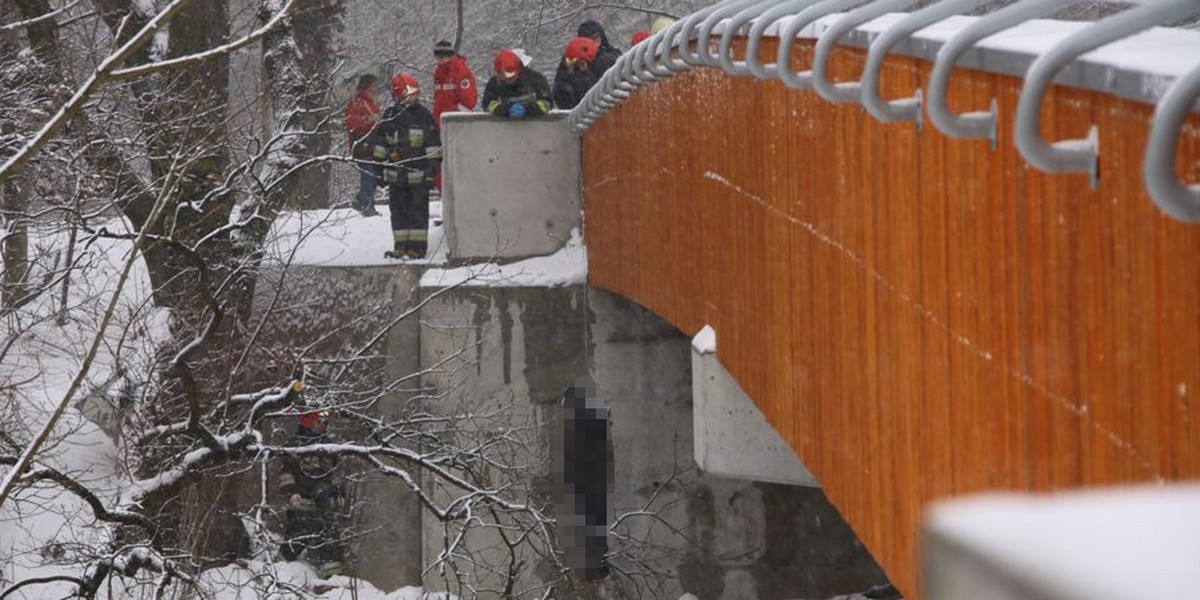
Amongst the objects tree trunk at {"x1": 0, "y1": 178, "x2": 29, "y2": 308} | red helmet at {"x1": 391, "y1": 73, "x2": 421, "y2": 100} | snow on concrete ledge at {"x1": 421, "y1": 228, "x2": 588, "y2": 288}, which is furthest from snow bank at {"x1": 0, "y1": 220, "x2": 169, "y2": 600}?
red helmet at {"x1": 391, "y1": 73, "x2": 421, "y2": 100}

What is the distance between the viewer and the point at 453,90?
16656mm

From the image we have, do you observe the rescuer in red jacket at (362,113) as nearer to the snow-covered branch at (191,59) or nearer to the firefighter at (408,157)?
the firefighter at (408,157)

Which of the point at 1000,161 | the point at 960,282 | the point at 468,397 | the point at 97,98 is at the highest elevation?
the point at 1000,161

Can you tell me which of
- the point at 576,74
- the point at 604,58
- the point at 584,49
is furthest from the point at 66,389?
the point at 576,74

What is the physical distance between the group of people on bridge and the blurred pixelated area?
125 inches

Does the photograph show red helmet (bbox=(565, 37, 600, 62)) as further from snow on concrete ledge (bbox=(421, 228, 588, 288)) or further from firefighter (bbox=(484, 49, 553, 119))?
snow on concrete ledge (bbox=(421, 228, 588, 288))

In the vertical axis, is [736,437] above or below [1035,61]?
below

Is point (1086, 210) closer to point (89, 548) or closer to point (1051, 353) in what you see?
point (1051, 353)

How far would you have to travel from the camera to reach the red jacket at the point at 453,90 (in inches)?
654

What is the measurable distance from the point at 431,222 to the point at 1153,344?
51.5ft

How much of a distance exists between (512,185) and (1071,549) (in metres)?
15.4

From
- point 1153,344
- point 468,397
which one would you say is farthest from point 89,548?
point 1153,344

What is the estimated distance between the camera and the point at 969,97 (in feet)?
11.0

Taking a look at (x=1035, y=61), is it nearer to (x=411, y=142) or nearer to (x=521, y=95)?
(x=521, y=95)
